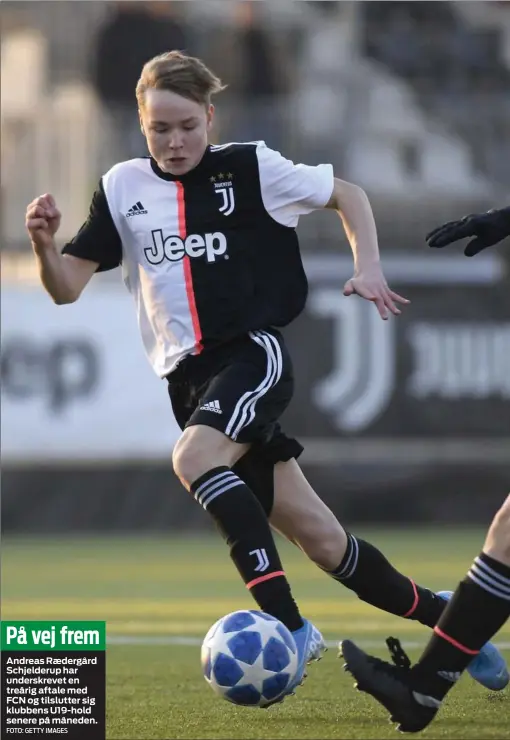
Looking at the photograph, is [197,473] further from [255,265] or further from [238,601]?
[238,601]

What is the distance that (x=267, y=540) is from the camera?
3965 mm

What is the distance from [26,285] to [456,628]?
366 inches

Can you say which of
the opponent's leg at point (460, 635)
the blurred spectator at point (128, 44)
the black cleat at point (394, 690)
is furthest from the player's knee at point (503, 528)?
the blurred spectator at point (128, 44)

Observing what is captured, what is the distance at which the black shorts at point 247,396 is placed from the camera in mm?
4074

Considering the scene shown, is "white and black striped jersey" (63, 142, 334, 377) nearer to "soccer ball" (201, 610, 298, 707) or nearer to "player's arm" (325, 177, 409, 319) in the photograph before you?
"player's arm" (325, 177, 409, 319)

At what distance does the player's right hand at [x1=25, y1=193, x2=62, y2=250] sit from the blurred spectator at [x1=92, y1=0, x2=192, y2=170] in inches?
407

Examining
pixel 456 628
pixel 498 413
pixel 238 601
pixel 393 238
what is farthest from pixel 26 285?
pixel 456 628

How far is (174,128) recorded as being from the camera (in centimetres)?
425

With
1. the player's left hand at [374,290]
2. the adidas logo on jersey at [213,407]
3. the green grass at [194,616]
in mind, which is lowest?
the green grass at [194,616]

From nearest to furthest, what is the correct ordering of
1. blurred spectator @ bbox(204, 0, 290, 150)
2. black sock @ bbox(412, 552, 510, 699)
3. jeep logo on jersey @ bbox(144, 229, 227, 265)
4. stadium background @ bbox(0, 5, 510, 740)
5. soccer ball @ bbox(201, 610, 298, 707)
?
black sock @ bbox(412, 552, 510, 699) < soccer ball @ bbox(201, 610, 298, 707) < jeep logo on jersey @ bbox(144, 229, 227, 265) < stadium background @ bbox(0, 5, 510, 740) < blurred spectator @ bbox(204, 0, 290, 150)

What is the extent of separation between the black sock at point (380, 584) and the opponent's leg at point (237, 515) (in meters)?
0.59


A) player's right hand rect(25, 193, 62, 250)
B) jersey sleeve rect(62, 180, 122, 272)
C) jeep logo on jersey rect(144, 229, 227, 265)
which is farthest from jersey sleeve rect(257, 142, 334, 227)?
player's right hand rect(25, 193, 62, 250)

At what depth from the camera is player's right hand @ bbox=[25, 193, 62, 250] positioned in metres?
4.13

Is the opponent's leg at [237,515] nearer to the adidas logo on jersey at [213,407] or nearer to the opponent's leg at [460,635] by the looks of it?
the adidas logo on jersey at [213,407]
